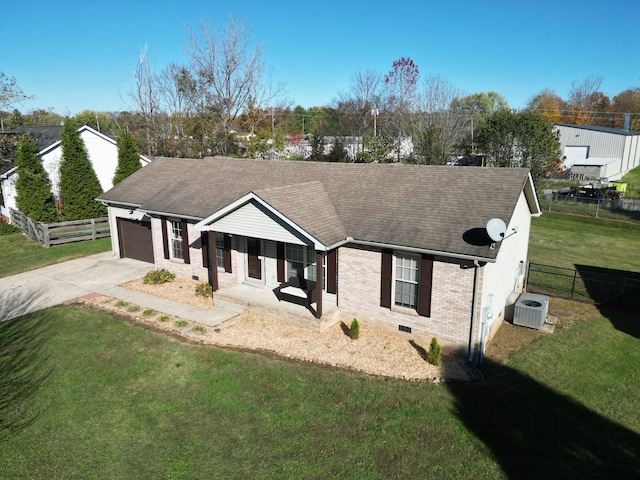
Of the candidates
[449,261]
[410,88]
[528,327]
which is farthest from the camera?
[410,88]

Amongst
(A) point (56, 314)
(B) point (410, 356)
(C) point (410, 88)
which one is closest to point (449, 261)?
(B) point (410, 356)

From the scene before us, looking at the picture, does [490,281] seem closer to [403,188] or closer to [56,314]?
[403,188]

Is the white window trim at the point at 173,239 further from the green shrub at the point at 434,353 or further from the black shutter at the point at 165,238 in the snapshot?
the green shrub at the point at 434,353

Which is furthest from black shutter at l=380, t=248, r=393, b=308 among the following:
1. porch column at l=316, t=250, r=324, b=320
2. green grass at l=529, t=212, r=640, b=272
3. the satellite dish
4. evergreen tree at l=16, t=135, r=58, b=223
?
evergreen tree at l=16, t=135, r=58, b=223

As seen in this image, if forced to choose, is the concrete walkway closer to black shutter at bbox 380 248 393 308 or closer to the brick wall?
the brick wall

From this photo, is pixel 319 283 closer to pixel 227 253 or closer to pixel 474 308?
pixel 474 308

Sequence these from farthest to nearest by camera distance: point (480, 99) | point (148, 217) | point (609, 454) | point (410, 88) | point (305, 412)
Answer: point (480, 99)
point (410, 88)
point (148, 217)
point (305, 412)
point (609, 454)
